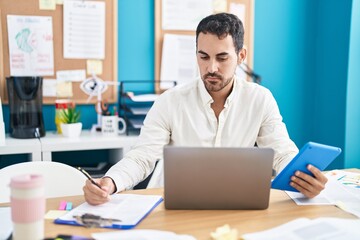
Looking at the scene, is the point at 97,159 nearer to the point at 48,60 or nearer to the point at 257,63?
the point at 48,60

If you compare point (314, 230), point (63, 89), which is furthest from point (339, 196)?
point (63, 89)

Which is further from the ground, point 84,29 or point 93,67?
point 84,29

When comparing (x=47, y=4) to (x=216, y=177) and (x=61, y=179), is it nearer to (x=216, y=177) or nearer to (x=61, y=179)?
(x=61, y=179)

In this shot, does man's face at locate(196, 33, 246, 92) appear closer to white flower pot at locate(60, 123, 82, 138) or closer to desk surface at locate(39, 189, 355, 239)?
desk surface at locate(39, 189, 355, 239)

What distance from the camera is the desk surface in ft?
3.43

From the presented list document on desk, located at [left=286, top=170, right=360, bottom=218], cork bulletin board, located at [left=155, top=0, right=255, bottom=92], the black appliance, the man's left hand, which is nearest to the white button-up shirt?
document on desk, located at [left=286, top=170, right=360, bottom=218]

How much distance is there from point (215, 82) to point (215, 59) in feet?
0.31

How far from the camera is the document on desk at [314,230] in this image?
1.00 metres

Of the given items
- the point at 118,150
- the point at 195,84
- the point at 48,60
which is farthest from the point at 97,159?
the point at 195,84

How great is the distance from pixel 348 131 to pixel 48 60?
79.5 inches

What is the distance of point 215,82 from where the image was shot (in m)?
1.70

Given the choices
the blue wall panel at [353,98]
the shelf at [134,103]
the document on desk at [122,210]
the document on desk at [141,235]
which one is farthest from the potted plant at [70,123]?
the blue wall panel at [353,98]

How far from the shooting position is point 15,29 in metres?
2.40

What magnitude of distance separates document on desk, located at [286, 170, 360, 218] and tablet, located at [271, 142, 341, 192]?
57 mm
